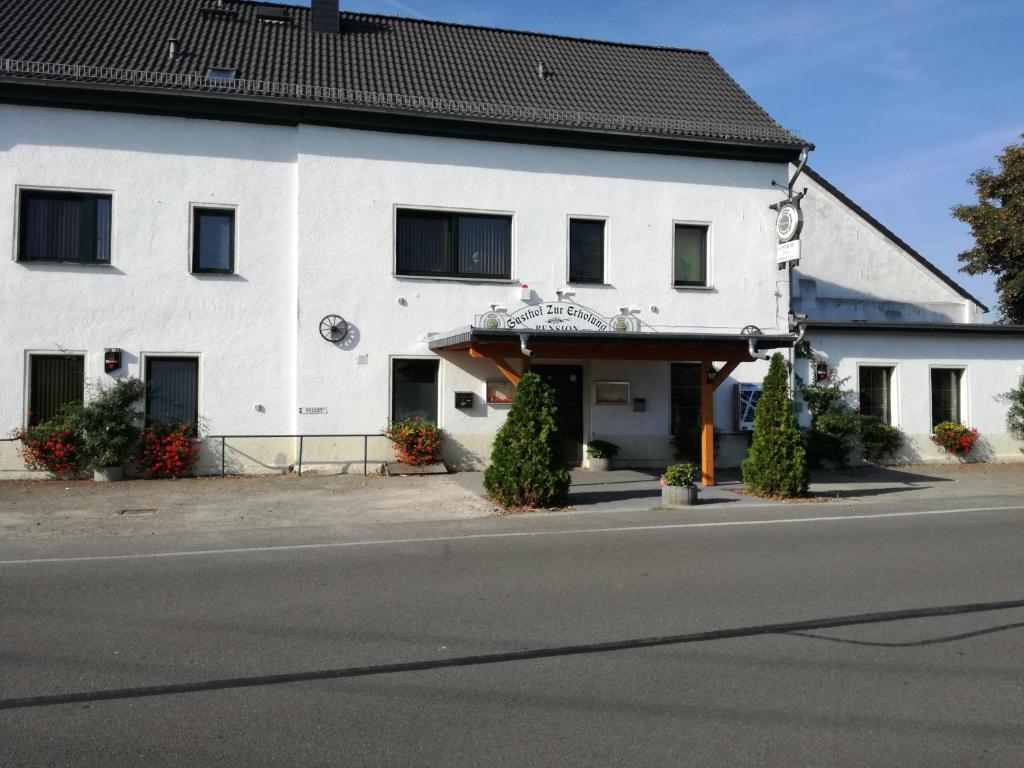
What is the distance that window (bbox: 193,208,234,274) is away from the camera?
54.0ft

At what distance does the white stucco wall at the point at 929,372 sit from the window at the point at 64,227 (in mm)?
14490

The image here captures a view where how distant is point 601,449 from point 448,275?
15.3 feet

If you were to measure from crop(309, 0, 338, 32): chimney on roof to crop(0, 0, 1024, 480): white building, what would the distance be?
0.06m

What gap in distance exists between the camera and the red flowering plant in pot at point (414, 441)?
1652cm

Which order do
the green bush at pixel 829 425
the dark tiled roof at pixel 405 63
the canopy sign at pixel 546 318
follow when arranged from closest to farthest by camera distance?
the dark tiled roof at pixel 405 63, the canopy sign at pixel 546 318, the green bush at pixel 829 425

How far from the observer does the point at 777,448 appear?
1380 centimetres

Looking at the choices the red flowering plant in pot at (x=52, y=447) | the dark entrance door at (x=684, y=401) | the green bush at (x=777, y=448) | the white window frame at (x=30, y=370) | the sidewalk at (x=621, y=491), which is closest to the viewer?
the sidewalk at (x=621, y=491)

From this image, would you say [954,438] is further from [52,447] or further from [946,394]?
[52,447]

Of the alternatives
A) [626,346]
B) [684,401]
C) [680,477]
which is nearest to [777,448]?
[680,477]

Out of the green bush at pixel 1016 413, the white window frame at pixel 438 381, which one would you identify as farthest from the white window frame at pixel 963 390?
the white window frame at pixel 438 381

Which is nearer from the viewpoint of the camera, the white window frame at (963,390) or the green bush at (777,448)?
the green bush at (777,448)

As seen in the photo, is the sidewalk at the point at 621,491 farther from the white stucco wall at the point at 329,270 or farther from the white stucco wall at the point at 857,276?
the white stucco wall at the point at 857,276

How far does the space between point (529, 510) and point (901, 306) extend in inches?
689

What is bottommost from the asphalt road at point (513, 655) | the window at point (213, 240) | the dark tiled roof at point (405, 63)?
the asphalt road at point (513, 655)
